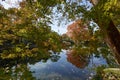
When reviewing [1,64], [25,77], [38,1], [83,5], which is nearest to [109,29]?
[83,5]

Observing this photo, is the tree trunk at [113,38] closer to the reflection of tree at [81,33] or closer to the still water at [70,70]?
the reflection of tree at [81,33]

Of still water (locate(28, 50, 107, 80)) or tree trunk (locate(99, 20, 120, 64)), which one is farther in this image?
still water (locate(28, 50, 107, 80))

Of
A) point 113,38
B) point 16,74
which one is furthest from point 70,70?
point 16,74

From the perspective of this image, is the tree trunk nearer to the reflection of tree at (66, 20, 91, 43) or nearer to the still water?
the reflection of tree at (66, 20, 91, 43)

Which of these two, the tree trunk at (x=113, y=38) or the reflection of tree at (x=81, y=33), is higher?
the reflection of tree at (x=81, y=33)

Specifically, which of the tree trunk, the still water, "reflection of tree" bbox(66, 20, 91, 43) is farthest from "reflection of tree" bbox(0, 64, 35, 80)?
the tree trunk

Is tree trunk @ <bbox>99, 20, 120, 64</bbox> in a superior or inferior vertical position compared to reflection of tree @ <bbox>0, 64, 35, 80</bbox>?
superior

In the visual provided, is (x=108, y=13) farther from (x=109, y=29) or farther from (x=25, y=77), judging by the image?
(x=25, y=77)

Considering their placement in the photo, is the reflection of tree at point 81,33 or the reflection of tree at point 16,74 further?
the reflection of tree at point 81,33

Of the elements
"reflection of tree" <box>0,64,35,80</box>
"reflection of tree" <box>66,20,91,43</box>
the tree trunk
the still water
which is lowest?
"reflection of tree" <box>0,64,35,80</box>

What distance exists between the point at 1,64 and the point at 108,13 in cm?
1811

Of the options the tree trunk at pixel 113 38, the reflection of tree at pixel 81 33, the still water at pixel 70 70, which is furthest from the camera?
the still water at pixel 70 70

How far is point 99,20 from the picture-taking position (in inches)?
291

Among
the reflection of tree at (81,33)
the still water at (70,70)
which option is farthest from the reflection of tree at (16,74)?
the reflection of tree at (81,33)
